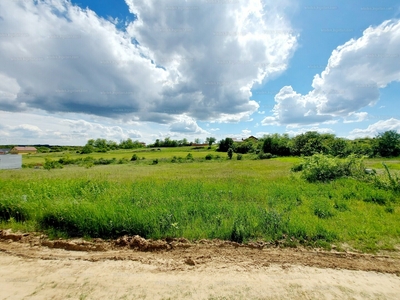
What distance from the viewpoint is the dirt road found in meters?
2.75

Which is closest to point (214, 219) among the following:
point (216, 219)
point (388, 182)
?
point (216, 219)

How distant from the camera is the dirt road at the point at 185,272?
2.75m

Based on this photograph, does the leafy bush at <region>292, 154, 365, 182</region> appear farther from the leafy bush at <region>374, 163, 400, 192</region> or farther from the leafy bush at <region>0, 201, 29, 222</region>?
the leafy bush at <region>0, 201, 29, 222</region>

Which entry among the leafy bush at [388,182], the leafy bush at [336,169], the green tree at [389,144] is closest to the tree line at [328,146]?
the green tree at [389,144]

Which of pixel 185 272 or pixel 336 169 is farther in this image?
pixel 336 169

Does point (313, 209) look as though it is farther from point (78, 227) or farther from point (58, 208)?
point (58, 208)

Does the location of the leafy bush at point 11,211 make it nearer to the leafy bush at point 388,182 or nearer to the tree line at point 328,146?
the leafy bush at point 388,182

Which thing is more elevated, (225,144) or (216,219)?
(225,144)

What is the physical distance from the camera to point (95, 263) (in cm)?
342

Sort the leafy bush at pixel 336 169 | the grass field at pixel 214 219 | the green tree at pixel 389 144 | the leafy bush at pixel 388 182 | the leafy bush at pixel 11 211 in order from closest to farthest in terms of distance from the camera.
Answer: the grass field at pixel 214 219
the leafy bush at pixel 11 211
the leafy bush at pixel 388 182
the leafy bush at pixel 336 169
the green tree at pixel 389 144

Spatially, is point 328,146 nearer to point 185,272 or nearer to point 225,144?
point 225,144

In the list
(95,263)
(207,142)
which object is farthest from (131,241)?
(207,142)

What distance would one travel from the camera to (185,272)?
319 cm

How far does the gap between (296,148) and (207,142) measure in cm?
6697
